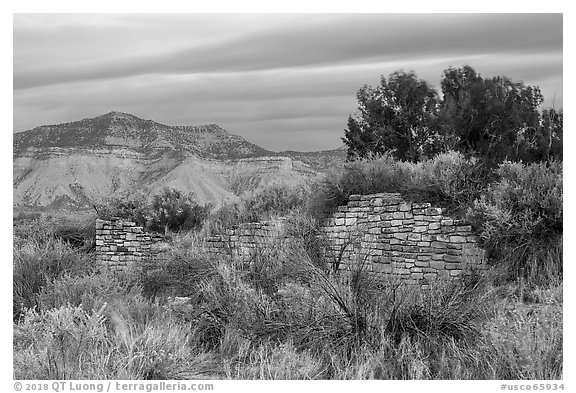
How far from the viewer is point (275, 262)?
453 inches

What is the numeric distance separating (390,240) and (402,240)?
9.5 inches

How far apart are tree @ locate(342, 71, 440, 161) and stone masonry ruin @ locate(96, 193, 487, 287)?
9461 millimetres

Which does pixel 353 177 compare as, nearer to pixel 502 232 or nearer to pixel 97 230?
pixel 502 232

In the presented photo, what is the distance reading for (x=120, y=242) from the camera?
53.7ft

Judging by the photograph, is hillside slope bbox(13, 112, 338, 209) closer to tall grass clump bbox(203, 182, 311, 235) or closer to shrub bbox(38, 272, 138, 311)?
tall grass clump bbox(203, 182, 311, 235)

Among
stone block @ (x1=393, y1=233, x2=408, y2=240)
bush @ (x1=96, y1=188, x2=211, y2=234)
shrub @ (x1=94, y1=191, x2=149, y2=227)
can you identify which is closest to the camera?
stone block @ (x1=393, y1=233, x2=408, y2=240)

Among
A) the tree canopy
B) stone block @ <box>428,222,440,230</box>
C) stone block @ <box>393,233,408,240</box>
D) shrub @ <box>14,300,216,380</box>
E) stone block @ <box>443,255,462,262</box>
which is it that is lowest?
shrub @ <box>14,300,216,380</box>

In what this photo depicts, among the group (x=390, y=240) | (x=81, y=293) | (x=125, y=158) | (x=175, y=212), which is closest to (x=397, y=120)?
(x=175, y=212)

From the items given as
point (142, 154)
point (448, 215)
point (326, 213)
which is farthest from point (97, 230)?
point (142, 154)

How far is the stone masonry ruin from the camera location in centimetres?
1079

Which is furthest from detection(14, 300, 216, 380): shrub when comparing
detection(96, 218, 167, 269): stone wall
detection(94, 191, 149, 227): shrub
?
detection(94, 191, 149, 227): shrub

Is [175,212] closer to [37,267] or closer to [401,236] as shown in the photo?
[37,267]

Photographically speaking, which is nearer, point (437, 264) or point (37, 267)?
point (437, 264)
